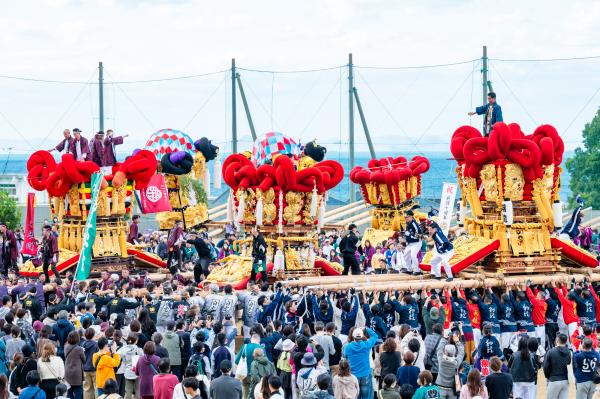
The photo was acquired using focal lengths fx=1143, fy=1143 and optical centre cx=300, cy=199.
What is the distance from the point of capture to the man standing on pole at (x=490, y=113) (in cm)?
2380

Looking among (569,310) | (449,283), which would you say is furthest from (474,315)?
(449,283)

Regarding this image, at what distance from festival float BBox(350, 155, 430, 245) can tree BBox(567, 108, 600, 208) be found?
19.8 metres

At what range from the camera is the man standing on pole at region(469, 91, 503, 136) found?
937 inches

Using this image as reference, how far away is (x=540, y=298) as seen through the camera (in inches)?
778

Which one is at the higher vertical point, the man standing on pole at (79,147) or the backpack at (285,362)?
the man standing on pole at (79,147)

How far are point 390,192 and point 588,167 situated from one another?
22276 mm

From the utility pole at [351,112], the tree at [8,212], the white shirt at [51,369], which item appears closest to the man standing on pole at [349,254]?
the white shirt at [51,369]

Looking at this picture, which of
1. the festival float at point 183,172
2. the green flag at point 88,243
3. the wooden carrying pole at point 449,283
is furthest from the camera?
the festival float at point 183,172

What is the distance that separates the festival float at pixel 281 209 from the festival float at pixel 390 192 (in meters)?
6.30

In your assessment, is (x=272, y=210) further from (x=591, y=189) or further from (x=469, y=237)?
(x=591, y=189)

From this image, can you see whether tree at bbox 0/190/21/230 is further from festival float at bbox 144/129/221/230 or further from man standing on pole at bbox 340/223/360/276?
man standing on pole at bbox 340/223/360/276

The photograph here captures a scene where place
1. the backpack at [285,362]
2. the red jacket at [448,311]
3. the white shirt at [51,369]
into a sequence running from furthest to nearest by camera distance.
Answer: the red jacket at [448,311] → the backpack at [285,362] → the white shirt at [51,369]

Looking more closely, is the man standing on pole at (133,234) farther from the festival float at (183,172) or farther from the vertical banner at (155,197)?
the festival float at (183,172)

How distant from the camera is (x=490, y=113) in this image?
23891 millimetres
